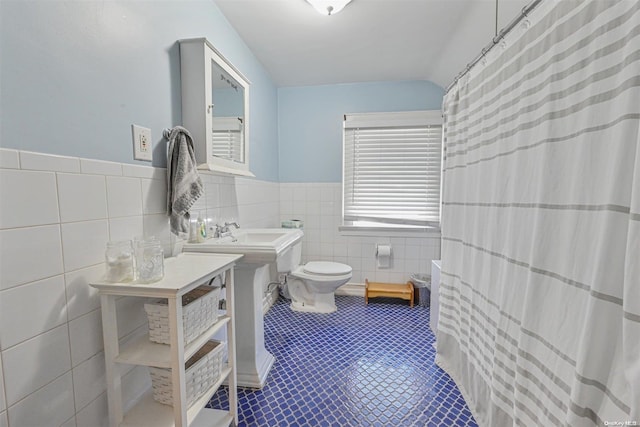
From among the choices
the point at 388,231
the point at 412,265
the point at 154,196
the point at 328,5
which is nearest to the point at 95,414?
the point at 154,196

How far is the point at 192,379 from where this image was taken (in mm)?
1016

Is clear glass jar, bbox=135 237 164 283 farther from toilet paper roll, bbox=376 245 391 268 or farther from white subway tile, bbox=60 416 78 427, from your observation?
toilet paper roll, bbox=376 245 391 268

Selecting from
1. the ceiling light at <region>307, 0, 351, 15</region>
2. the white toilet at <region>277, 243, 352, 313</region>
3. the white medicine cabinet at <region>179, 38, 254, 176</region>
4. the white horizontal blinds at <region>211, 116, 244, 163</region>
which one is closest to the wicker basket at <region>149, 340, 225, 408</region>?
the white medicine cabinet at <region>179, 38, 254, 176</region>

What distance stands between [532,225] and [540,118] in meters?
0.37

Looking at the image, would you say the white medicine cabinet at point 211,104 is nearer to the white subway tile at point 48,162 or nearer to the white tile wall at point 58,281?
the white tile wall at point 58,281

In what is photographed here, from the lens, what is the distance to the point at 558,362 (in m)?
0.82

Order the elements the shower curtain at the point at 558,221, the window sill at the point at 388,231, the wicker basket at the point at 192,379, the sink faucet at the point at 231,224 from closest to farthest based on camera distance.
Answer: the shower curtain at the point at 558,221
the wicker basket at the point at 192,379
the sink faucet at the point at 231,224
the window sill at the point at 388,231

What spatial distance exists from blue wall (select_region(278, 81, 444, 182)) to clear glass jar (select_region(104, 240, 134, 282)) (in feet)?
6.95

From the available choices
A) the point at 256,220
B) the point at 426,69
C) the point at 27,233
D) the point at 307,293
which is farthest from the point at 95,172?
the point at 426,69

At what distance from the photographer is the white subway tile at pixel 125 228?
0.97 m

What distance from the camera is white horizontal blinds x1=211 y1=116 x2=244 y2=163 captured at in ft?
4.93

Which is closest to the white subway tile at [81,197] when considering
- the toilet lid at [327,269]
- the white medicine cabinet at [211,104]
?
the white medicine cabinet at [211,104]

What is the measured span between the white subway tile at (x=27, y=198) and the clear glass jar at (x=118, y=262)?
175mm

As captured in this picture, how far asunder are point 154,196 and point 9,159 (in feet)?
1.68
